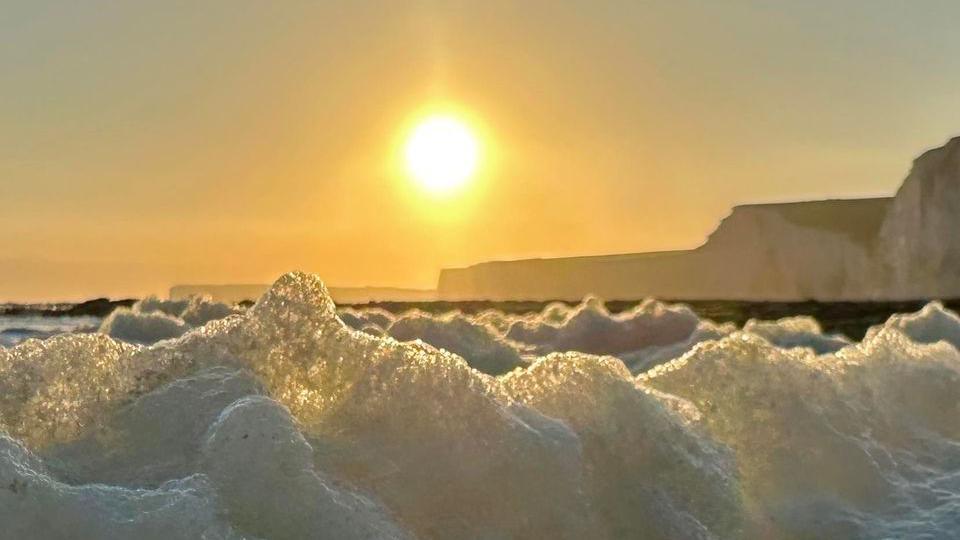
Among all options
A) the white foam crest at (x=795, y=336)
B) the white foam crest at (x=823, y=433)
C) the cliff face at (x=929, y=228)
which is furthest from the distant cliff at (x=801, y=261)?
the white foam crest at (x=823, y=433)

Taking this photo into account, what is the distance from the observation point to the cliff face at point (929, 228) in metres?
30.9

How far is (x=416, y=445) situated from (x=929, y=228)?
31.9 metres

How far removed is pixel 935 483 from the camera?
3.50m

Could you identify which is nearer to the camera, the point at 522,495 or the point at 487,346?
the point at 522,495

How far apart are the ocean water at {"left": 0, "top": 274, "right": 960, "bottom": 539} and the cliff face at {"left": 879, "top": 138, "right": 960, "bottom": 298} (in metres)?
28.6

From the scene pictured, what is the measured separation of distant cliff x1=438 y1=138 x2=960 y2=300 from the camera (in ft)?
104

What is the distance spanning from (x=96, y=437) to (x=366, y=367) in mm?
660

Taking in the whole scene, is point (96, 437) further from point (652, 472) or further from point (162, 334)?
point (162, 334)

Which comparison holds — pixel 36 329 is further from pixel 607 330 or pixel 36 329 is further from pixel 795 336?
pixel 795 336

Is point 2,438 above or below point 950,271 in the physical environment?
below

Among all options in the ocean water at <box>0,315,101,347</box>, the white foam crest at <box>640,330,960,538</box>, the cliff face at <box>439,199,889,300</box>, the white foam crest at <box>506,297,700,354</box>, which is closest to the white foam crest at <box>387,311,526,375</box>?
the white foam crest at <box>506,297,700,354</box>

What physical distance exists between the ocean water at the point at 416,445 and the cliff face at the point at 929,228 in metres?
28.6

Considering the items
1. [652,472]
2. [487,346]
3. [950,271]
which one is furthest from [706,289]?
[652,472]

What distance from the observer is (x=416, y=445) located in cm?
270
